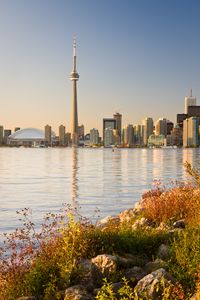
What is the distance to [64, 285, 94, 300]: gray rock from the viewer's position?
33.1 feet

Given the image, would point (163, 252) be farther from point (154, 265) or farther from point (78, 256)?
point (78, 256)

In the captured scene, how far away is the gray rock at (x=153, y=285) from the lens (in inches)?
385

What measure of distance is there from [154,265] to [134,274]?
0.68 metres

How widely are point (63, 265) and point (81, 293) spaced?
1.39m

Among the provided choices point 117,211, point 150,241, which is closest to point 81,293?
point 150,241

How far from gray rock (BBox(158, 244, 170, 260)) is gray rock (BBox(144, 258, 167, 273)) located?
0.40 m

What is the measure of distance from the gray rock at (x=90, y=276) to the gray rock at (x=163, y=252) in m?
2.04

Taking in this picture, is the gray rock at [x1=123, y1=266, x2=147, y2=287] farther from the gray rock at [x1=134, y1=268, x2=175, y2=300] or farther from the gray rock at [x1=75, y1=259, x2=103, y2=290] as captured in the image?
the gray rock at [x1=134, y1=268, x2=175, y2=300]

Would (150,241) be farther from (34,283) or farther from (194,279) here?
(34,283)

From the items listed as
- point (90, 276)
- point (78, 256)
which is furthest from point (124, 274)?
point (78, 256)

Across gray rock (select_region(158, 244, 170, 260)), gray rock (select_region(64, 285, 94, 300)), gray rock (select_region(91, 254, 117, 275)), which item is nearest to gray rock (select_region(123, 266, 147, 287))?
gray rock (select_region(91, 254, 117, 275))

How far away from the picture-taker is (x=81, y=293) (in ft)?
33.7

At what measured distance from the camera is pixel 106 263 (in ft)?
37.5

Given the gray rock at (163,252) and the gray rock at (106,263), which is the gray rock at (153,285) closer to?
the gray rock at (106,263)
